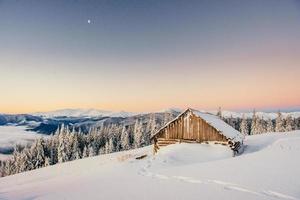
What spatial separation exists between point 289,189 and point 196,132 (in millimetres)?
21683

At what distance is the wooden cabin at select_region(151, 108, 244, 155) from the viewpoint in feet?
114

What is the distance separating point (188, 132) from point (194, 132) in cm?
79

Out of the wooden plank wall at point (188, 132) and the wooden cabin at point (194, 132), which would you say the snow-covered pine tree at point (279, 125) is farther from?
the wooden plank wall at point (188, 132)

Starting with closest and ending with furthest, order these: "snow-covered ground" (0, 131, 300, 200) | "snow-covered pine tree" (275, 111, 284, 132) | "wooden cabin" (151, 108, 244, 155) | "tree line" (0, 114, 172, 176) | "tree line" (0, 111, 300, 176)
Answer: "snow-covered ground" (0, 131, 300, 200) < "wooden cabin" (151, 108, 244, 155) < "tree line" (0, 114, 172, 176) < "tree line" (0, 111, 300, 176) < "snow-covered pine tree" (275, 111, 284, 132)

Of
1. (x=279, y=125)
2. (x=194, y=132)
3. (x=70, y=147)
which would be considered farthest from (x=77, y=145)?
(x=279, y=125)

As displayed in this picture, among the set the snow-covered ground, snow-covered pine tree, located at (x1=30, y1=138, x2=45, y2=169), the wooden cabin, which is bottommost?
snow-covered pine tree, located at (x1=30, y1=138, x2=45, y2=169)

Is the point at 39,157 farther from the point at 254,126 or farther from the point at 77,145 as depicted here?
the point at 254,126

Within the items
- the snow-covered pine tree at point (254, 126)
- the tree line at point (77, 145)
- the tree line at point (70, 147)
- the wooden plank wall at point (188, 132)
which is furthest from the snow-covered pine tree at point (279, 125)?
the wooden plank wall at point (188, 132)

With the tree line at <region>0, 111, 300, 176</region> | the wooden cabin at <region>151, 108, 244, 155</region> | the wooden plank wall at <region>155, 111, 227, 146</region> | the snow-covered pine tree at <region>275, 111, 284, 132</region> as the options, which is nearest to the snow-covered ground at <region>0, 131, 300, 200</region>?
the wooden cabin at <region>151, 108, 244, 155</region>

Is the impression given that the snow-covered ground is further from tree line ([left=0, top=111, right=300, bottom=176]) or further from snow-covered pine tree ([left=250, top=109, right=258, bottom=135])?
snow-covered pine tree ([left=250, top=109, right=258, bottom=135])

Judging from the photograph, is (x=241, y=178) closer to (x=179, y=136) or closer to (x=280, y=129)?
(x=179, y=136)

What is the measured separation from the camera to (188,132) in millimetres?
36531

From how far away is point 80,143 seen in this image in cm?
9919

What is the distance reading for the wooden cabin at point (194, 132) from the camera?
34.7m
